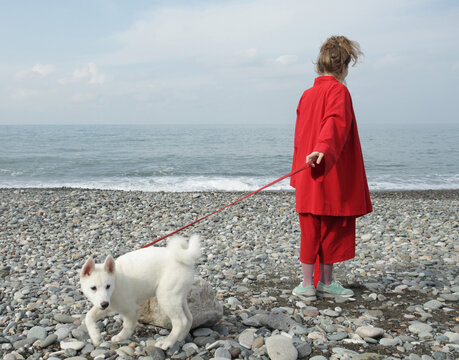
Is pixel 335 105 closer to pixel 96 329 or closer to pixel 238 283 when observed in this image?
pixel 238 283

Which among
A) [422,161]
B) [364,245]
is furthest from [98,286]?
[422,161]

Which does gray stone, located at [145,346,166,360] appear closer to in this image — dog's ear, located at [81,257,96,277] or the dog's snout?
the dog's snout

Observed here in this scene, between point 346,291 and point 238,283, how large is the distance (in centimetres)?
128

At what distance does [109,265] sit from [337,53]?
2.79 m

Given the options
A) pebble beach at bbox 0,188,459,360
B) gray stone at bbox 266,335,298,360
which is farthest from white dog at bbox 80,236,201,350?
gray stone at bbox 266,335,298,360

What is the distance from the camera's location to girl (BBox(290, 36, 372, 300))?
13.0 feet

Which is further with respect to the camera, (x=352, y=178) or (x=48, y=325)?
(x=352, y=178)

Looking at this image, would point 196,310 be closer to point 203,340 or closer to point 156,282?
point 203,340

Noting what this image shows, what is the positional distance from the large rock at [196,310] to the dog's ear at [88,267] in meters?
0.78

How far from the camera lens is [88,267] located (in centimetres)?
306

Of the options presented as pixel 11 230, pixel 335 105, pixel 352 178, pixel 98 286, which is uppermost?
pixel 335 105

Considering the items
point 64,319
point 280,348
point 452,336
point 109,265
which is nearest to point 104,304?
point 109,265

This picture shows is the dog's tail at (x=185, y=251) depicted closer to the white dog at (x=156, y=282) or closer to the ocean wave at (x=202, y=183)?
the white dog at (x=156, y=282)

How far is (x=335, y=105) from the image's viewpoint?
3.98 meters
